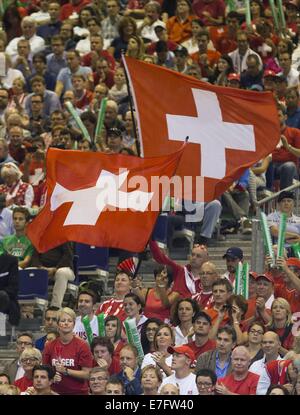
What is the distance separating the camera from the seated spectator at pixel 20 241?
23984 mm

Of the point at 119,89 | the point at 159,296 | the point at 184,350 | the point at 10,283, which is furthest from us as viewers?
the point at 119,89

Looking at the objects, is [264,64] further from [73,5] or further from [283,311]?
[283,311]

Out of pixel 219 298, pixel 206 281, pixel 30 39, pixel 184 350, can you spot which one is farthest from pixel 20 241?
pixel 30 39

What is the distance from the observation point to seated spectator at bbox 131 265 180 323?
21906 millimetres

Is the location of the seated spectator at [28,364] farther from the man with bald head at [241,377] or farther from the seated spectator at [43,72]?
the seated spectator at [43,72]

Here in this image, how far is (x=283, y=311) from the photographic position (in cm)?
2050

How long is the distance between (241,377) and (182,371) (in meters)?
0.56

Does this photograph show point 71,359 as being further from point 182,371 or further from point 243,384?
point 243,384

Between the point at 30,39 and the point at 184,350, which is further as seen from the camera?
the point at 30,39

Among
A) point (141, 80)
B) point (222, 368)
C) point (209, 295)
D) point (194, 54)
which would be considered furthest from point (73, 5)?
point (222, 368)

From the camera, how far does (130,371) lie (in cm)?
2012

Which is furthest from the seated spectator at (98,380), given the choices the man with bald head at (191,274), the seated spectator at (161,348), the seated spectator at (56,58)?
the seated spectator at (56,58)

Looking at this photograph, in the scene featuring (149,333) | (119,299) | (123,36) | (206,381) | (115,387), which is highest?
(123,36)

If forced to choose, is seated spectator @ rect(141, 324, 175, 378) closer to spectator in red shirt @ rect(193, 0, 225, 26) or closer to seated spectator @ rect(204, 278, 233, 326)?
seated spectator @ rect(204, 278, 233, 326)
